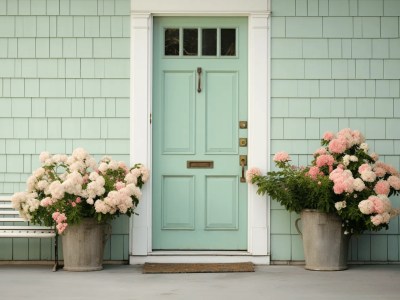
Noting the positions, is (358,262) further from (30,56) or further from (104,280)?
(30,56)

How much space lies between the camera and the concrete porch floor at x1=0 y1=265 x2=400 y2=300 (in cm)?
704

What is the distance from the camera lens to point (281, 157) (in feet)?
27.7

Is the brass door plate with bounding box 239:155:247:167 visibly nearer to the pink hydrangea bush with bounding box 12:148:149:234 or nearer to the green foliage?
the green foliage

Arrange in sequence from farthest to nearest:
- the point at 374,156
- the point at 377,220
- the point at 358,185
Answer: the point at 374,156 → the point at 358,185 → the point at 377,220

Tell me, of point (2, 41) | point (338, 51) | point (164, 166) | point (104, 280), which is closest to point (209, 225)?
point (164, 166)

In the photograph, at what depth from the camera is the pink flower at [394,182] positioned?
8.20m

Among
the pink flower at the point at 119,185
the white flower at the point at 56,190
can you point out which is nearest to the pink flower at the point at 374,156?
the pink flower at the point at 119,185

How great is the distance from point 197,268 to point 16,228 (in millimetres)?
1797

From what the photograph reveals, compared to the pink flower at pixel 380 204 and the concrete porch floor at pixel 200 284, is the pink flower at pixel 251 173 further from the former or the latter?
the pink flower at pixel 380 204

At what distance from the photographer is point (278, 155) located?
8484 millimetres

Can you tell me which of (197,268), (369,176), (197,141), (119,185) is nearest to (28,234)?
(119,185)

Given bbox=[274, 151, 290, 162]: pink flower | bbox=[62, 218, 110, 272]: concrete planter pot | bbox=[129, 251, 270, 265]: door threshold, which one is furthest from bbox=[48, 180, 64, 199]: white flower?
bbox=[274, 151, 290, 162]: pink flower

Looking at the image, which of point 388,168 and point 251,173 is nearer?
point 388,168

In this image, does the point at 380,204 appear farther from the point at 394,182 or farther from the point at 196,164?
the point at 196,164
